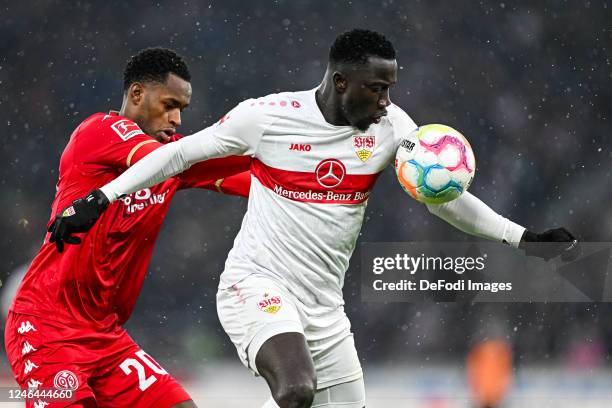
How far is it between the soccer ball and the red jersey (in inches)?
35.7

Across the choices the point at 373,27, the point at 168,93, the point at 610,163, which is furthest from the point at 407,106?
the point at 168,93

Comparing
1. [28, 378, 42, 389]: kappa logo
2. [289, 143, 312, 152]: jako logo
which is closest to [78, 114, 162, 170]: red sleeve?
[289, 143, 312, 152]: jako logo

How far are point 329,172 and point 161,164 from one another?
72cm

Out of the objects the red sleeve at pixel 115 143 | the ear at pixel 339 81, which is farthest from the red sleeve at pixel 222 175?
the ear at pixel 339 81

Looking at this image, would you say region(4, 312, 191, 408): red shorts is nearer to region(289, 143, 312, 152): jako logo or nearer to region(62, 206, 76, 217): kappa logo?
region(62, 206, 76, 217): kappa logo

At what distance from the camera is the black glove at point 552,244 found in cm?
421

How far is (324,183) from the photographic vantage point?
13.4ft

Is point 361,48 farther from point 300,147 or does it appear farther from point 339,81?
point 300,147

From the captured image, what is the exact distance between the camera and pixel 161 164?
3986 millimetres

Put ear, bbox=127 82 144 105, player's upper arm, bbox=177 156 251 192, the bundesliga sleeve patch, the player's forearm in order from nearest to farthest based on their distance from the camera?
the player's forearm, the bundesliga sleeve patch, player's upper arm, bbox=177 156 251 192, ear, bbox=127 82 144 105

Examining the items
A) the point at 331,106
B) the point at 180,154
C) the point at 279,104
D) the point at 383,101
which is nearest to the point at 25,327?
the point at 180,154

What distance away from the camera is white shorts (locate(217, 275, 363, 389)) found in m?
3.86

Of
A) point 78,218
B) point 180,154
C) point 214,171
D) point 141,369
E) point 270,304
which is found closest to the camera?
point 78,218

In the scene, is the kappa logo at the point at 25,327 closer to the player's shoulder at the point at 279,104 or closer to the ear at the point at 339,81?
the player's shoulder at the point at 279,104
